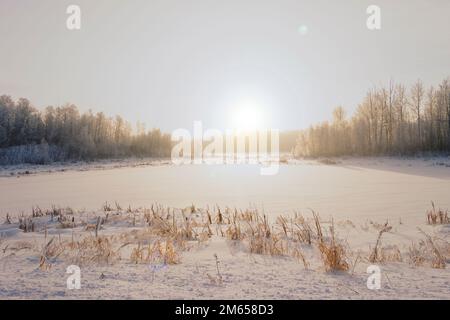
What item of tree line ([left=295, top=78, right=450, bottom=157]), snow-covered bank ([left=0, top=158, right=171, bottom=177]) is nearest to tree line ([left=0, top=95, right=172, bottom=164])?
snow-covered bank ([left=0, top=158, right=171, bottom=177])

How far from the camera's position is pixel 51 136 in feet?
228

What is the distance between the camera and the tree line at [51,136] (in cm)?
5991

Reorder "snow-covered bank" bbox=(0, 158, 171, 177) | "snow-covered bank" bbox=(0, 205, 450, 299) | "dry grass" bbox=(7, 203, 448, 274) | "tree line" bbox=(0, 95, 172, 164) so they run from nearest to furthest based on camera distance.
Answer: "snow-covered bank" bbox=(0, 205, 450, 299) → "dry grass" bbox=(7, 203, 448, 274) → "snow-covered bank" bbox=(0, 158, 171, 177) → "tree line" bbox=(0, 95, 172, 164)

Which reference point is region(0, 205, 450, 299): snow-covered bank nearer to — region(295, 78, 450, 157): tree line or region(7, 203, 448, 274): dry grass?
region(7, 203, 448, 274): dry grass

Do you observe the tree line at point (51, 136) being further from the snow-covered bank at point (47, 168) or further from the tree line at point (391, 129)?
the tree line at point (391, 129)

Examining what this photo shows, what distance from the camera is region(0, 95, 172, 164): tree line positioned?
2359 inches

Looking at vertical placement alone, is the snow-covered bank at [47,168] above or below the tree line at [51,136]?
below

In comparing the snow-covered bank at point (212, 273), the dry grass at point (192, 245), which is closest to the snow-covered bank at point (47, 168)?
the dry grass at point (192, 245)

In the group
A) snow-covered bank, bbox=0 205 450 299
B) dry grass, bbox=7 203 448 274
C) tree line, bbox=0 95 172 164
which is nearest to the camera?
snow-covered bank, bbox=0 205 450 299

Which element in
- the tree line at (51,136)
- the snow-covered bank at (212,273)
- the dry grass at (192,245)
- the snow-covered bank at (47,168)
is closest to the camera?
the snow-covered bank at (212,273)

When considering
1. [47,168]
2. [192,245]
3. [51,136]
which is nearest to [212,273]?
[192,245]

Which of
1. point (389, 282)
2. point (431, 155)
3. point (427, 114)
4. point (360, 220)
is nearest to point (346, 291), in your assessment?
point (389, 282)

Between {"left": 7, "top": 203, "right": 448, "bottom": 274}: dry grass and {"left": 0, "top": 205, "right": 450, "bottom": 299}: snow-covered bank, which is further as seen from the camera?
{"left": 7, "top": 203, "right": 448, "bottom": 274}: dry grass

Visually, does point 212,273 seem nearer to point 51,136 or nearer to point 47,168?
point 47,168
